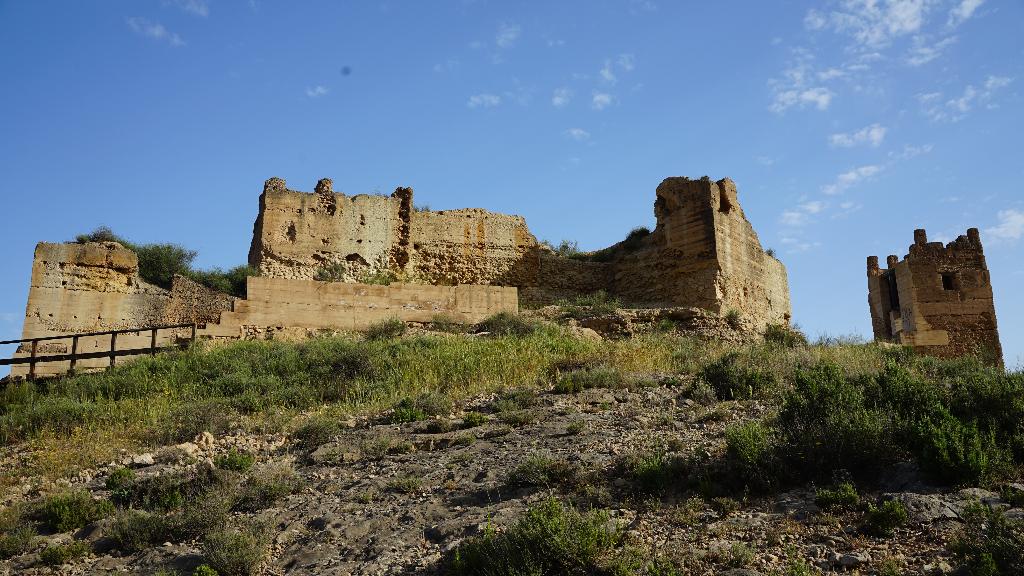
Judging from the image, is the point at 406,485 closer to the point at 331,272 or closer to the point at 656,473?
the point at 656,473

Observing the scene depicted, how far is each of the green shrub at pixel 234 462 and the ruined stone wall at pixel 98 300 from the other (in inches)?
365

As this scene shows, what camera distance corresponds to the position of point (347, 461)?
900 centimetres

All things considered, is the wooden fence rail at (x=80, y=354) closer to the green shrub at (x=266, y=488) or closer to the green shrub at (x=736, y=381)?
the green shrub at (x=266, y=488)

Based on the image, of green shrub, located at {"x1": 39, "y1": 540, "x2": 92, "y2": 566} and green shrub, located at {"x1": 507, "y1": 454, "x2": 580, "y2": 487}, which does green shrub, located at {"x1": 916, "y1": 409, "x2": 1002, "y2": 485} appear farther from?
green shrub, located at {"x1": 39, "y1": 540, "x2": 92, "y2": 566}

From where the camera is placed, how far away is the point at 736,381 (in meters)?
10.5

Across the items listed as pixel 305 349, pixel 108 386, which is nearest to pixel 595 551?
pixel 305 349

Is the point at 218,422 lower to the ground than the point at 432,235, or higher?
lower

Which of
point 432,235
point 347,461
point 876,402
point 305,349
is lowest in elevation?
point 347,461

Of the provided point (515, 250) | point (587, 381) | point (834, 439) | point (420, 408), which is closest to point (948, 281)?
point (587, 381)

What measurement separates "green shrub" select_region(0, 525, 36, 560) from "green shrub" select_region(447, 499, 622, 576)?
460cm

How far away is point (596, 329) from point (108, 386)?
34.4 ft

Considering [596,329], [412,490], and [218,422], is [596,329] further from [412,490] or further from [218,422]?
[412,490]

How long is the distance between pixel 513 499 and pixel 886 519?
3.12m

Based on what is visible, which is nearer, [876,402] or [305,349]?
[876,402]
